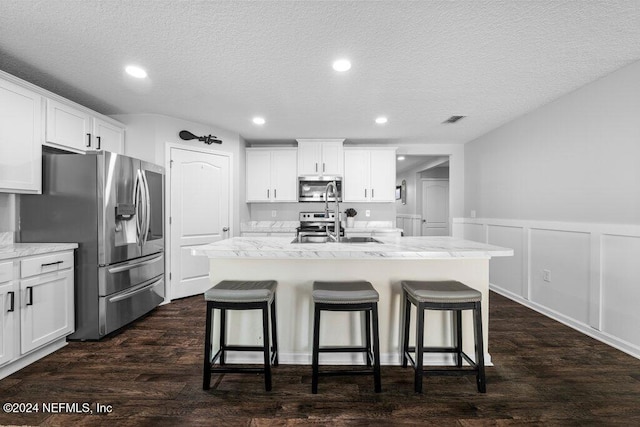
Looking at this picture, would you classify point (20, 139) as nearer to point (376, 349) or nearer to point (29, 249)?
point (29, 249)

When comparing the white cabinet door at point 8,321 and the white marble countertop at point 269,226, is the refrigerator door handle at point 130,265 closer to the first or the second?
the white cabinet door at point 8,321

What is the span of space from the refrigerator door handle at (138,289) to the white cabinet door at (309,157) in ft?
8.48

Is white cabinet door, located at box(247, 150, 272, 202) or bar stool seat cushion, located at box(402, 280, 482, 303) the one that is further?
white cabinet door, located at box(247, 150, 272, 202)

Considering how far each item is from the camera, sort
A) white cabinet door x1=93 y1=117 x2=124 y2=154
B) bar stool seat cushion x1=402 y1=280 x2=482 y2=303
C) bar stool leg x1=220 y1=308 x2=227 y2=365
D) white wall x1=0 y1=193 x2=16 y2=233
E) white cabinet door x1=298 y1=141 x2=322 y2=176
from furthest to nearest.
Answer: white cabinet door x1=298 y1=141 x2=322 y2=176 < white cabinet door x1=93 y1=117 x2=124 y2=154 < white wall x1=0 y1=193 x2=16 y2=233 < bar stool leg x1=220 y1=308 x2=227 y2=365 < bar stool seat cushion x1=402 y1=280 x2=482 y2=303

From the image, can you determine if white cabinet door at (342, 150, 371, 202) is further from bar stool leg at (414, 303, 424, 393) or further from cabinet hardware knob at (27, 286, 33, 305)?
cabinet hardware knob at (27, 286, 33, 305)

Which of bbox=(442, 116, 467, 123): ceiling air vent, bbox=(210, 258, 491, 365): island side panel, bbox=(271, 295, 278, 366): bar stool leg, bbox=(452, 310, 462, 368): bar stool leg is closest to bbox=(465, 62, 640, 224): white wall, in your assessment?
bbox=(442, 116, 467, 123): ceiling air vent

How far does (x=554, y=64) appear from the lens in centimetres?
240

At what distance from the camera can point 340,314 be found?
7.18 ft

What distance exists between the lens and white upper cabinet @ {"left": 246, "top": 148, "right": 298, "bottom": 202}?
4.95m

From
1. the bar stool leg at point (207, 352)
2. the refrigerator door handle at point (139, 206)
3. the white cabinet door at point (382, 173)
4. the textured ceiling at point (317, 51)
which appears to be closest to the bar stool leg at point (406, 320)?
the bar stool leg at point (207, 352)

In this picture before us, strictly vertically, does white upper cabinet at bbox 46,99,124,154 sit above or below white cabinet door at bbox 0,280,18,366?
above

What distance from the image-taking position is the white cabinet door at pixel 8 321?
2.02 meters

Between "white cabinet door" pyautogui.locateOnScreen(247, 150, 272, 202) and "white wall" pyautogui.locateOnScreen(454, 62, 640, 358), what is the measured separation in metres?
3.48

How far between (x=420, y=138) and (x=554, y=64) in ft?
8.06
